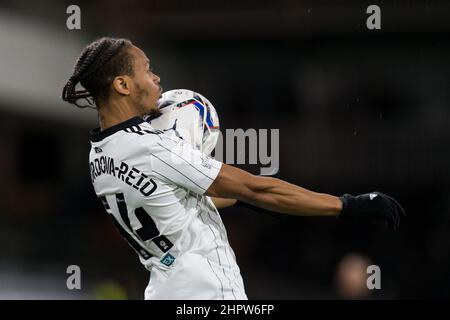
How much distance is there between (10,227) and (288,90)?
83.5 inches

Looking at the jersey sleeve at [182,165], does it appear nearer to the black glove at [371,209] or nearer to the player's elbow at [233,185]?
the player's elbow at [233,185]

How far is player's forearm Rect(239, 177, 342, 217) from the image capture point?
1850 mm

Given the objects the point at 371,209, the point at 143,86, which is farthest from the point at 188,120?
the point at 371,209

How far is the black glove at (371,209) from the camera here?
183 centimetres

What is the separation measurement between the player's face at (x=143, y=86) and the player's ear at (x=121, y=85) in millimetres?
16

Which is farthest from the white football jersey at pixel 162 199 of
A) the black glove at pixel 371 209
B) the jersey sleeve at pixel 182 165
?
the black glove at pixel 371 209

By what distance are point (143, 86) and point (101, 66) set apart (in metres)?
0.12

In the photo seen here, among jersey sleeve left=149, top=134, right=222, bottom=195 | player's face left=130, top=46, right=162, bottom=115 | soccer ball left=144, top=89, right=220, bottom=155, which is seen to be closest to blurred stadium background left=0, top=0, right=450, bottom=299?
soccer ball left=144, top=89, right=220, bottom=155

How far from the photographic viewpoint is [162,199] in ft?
6.11

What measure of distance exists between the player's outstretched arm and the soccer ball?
0.18 m

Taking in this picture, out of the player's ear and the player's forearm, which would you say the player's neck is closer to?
the player's ear

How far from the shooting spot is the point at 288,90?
520cm
